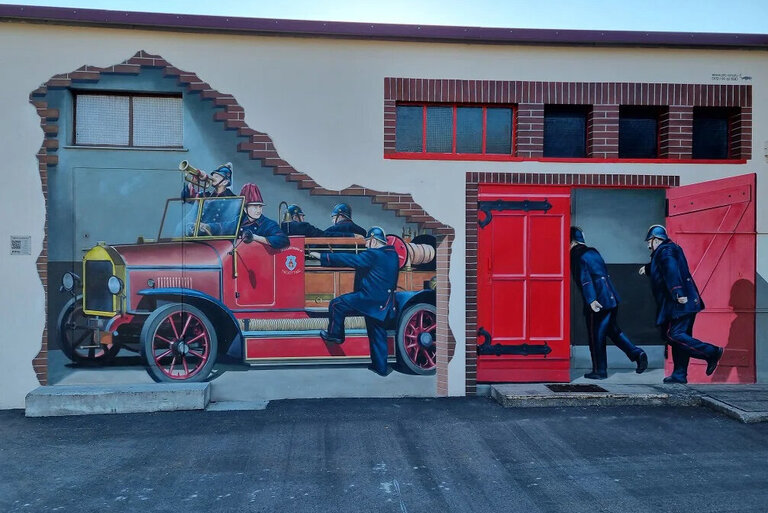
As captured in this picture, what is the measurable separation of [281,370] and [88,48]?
454 cm

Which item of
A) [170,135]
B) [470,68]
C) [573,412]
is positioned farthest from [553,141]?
[170,135]

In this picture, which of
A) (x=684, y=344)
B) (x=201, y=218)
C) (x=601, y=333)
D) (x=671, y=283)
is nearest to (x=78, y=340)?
(x=201, y=218)

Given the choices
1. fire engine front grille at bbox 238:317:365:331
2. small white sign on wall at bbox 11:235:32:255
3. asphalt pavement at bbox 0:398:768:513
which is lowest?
asphalt pavement at bbox 0:398:768:513

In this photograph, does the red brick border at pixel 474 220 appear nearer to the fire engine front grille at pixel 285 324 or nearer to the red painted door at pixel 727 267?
the red painted door at pixel 727 267

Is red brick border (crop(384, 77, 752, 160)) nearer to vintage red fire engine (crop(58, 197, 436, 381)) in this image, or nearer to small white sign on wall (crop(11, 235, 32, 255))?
vintage red fire engine (crop(58, 197, 436, 381))

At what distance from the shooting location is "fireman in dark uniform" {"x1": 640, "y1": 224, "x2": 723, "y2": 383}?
719 centimetres

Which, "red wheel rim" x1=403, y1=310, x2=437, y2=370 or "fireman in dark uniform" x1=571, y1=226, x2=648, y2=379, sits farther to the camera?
"fireman in dark uniform" x1=571, y1=226, x2=648, y2=379

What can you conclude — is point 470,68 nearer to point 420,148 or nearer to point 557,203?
point 420,148

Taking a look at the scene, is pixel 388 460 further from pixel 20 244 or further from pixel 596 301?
pixel 20 244

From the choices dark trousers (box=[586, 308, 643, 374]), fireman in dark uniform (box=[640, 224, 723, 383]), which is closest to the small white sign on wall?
dark trousers (box=[586, 308, 643, 374])

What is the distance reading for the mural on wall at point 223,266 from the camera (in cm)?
672

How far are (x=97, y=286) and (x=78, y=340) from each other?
691 millimetres

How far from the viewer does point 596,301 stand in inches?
283

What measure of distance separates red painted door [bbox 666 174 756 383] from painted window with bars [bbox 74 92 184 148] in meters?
6.41
